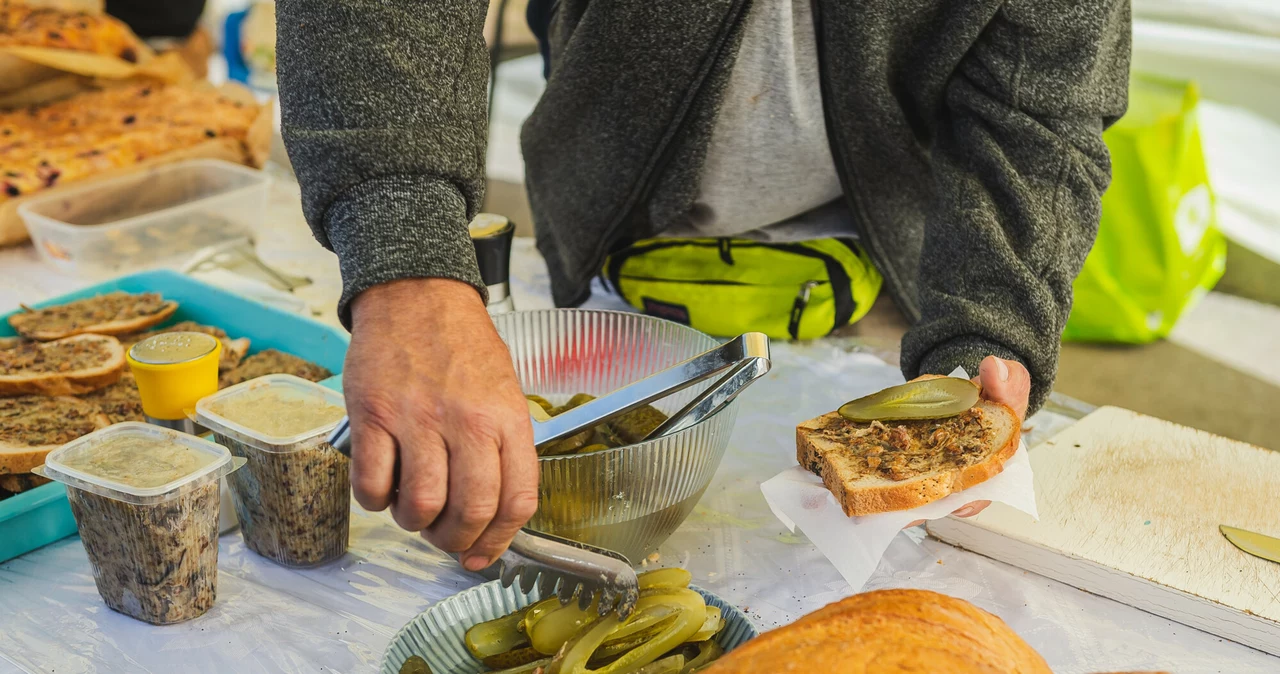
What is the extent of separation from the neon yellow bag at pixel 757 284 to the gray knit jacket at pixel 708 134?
67 millimetres

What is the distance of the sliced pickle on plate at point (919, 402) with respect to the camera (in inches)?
→ 38.2

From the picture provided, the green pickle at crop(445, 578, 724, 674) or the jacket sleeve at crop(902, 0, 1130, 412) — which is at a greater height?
the jacket sleeve at crop(902, 0, 1130, 412)

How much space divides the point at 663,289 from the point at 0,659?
1.00 meters

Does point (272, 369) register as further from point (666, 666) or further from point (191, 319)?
point (666, 666)

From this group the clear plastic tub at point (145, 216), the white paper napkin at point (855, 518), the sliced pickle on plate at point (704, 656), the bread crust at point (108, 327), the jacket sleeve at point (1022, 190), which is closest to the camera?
the sliced pickle on plate at point (704, 656)

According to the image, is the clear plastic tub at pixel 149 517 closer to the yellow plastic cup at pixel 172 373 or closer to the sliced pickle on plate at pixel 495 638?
the yellow plastic cup at pixel 172 373

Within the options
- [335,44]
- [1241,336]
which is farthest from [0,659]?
[1241,336]

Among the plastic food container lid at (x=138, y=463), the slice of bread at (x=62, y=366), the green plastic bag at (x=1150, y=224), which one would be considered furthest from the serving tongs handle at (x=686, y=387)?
the green plastic bag at (x=1150, y=224)

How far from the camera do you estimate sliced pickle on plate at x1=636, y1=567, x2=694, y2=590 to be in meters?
0.83

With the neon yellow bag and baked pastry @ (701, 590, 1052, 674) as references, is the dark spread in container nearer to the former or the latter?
baked pastry @ (701, 590, 1052, 674)

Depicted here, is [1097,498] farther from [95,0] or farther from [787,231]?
[95,0]

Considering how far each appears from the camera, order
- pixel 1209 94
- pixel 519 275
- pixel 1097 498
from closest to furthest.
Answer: pixel 1097 498
pixel 519 275
pixel 1209 94

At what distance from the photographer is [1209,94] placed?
3301mm

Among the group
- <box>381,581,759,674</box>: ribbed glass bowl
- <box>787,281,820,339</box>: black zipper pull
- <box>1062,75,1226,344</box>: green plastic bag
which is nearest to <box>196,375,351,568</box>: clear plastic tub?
<box>381,581,759,674</box>: ribbed glass bowl
